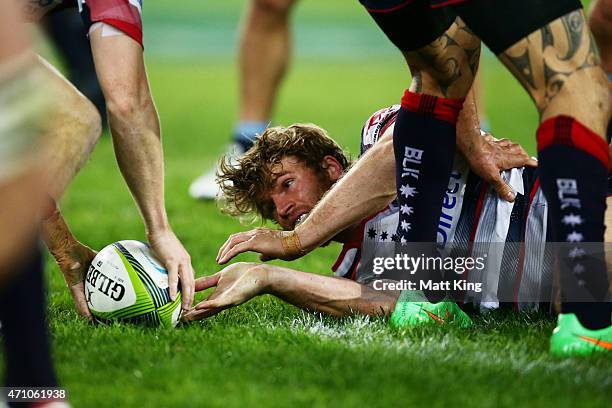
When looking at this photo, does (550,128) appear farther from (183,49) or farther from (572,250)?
(183,49)

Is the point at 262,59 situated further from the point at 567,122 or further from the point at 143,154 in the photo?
the point at 567,122

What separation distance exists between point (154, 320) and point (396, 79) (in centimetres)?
1464

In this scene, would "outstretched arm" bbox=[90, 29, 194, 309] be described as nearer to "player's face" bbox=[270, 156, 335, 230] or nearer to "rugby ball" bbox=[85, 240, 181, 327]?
"rugby ball" bbox=[85, 240, 181, 327]

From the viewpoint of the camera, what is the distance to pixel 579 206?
10.4 ft

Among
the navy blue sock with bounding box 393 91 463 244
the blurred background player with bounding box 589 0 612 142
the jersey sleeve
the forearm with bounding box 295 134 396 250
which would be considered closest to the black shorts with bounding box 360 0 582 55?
the navy blue sock with bounding box 393 91 463 244

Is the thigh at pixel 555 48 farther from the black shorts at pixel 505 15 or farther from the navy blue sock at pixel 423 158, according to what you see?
the navy blue sock at pixel 423 158

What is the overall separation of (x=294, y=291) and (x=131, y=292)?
0.64 meters

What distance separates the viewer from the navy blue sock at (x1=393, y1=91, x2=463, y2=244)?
3.84m

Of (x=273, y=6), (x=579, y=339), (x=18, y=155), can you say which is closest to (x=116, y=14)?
(x=18, y=155)

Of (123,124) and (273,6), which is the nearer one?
(123,124)

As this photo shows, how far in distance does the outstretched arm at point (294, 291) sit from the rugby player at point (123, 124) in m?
0.17

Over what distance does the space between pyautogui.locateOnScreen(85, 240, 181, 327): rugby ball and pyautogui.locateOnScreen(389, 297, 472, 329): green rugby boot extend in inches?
32.8

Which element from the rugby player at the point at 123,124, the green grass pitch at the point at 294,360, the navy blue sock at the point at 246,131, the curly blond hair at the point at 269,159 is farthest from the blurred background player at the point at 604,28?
the rugby player at the point at 123,124

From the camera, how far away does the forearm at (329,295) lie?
13.2 feet
